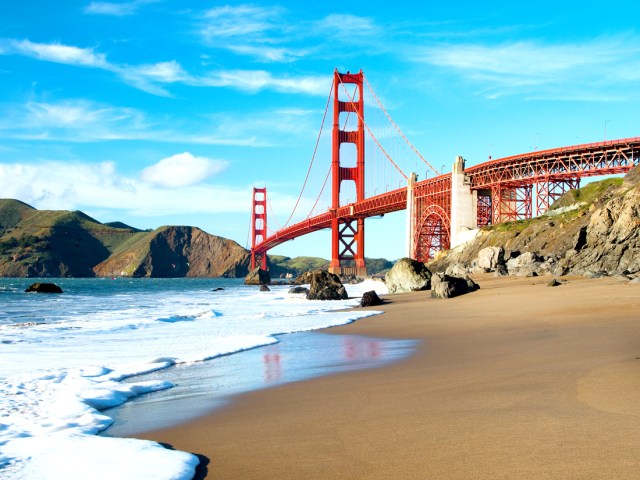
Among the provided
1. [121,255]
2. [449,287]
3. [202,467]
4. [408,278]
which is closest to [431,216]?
[408,278]

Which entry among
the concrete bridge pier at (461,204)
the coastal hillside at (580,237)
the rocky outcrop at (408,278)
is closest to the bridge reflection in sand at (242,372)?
the coastal hillside at (580,237)

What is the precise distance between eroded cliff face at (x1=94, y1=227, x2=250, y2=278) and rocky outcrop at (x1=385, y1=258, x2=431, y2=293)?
468 ft

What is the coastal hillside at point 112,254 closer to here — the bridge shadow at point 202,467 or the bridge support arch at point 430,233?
the bridge support arch at point 430,233

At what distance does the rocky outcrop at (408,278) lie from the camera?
27.1 meters

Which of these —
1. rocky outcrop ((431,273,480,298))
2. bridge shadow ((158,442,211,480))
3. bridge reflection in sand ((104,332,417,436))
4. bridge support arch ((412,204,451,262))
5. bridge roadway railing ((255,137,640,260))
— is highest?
bridge roadway railing ((255,137,640,260))

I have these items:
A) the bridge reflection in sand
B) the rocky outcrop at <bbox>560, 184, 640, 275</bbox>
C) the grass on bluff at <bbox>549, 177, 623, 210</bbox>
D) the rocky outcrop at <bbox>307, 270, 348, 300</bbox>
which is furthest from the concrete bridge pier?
the bridge reflection in sand

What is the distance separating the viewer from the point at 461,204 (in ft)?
174

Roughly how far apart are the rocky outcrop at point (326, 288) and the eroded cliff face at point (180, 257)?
144 meters

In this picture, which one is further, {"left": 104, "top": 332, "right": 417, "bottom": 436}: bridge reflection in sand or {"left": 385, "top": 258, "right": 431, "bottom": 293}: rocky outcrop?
{"left": 385, "top": 258, "right": 431, "bottom": 293}: rocky outcrop

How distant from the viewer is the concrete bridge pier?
52.8 m

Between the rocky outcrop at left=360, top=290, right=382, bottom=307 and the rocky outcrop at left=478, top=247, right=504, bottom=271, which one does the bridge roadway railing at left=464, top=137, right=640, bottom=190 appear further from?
the rocky outcrop at left=360, top=290, right=382, bottom=307

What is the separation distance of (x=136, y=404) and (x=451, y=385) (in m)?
2.78

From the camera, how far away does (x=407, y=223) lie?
202 ft

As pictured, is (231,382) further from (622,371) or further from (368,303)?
(368,303)
